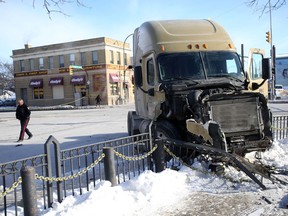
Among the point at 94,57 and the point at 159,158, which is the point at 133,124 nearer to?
the point at 159,158

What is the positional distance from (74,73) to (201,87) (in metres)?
45.2

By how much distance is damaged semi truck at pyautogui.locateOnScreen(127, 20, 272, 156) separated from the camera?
22.3ft

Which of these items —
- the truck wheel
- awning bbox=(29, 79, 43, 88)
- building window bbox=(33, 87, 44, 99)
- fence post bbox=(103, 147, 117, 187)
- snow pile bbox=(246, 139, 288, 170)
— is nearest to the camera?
fence post bbox=(103, 147, 117, 187)

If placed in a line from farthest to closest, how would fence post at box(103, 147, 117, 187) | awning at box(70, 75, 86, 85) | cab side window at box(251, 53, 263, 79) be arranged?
awning at box(70, 75, 86, 85), cab side window at box(251, 53, 263, 79), fence post at box(103, 147, 117, 187)

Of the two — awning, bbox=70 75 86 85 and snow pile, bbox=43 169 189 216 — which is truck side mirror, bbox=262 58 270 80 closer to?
snow pile, bbox=43 169 189 216

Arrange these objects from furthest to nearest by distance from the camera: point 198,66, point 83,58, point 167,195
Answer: point 83,58
point 198,66
point 167,195

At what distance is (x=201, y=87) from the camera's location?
755cm

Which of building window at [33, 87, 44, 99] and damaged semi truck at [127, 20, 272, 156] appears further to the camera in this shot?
building window at [33, 87, 44, 99]

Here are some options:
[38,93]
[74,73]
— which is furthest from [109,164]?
[38,93]

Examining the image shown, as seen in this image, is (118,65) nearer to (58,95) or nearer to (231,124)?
(58,95)

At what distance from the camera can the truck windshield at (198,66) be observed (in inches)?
325

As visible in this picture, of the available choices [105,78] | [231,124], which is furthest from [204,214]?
[105,78]

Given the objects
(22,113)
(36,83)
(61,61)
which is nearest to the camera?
(22,113)

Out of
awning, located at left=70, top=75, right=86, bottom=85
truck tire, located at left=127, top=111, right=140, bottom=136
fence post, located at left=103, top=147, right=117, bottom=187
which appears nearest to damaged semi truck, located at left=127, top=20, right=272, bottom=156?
truck tire, located at left=127, top=111, right=140, bottom=136
